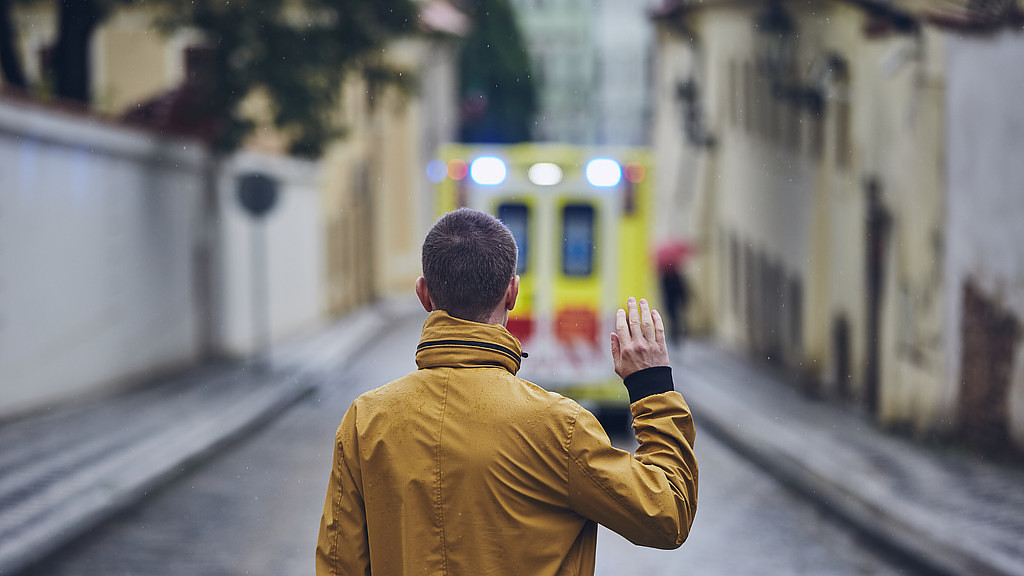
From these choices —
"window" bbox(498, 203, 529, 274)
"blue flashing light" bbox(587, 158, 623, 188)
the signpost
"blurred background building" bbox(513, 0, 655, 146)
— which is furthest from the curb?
"blurred background building" bbox(513, 0, 655, 146)

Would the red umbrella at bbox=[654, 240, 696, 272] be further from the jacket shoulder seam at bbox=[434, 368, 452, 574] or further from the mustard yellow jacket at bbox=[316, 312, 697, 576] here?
the jacket shoulder seam at bbox=[434, 368, 452, 574]

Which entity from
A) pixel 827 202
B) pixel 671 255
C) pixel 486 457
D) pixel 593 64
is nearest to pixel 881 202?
pixel 827 202

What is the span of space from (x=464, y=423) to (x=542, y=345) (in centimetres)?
1002

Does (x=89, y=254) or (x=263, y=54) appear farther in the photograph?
(x=263, y=54)

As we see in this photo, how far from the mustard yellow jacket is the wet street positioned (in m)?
4.82

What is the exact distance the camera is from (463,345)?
241 centimetres

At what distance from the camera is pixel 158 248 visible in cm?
1606

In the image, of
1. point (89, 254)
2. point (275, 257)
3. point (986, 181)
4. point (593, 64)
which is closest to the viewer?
point (986, 181)

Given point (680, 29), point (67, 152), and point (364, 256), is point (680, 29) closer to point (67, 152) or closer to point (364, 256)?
point (364, 256)

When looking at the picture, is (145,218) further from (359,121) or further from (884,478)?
(359,121)

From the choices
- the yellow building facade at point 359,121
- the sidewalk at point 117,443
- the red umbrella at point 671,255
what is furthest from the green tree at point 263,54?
the red umbrella at point 671,255

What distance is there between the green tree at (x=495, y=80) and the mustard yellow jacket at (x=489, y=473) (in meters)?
45.6

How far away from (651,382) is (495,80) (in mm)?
48827

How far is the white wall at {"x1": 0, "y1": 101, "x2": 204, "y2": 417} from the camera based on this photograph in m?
11.8
